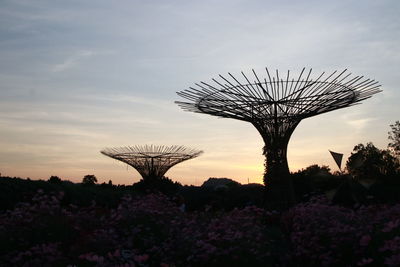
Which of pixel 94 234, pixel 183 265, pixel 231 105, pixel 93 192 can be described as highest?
pixel 231 105

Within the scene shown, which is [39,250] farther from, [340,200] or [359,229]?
[340,200]

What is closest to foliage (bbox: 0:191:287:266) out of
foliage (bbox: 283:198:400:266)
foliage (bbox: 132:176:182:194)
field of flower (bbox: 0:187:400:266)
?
field of flower (bbox: 0:187:400:266)

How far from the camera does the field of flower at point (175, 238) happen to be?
341 inches

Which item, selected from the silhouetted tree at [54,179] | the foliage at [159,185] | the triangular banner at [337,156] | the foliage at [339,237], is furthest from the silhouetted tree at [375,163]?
the foliage at [339,237]

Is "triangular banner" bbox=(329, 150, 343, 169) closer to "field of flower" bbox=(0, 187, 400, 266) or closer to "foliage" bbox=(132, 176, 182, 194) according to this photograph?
"field of flower" bbox=(0, 187, 400, 266)

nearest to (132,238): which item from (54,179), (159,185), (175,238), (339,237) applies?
(175,238)

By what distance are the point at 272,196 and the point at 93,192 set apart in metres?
10.1

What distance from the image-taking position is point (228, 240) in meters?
9.16

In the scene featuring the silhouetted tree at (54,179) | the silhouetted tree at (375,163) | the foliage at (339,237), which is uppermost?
the silhouetted tree at (375,163)

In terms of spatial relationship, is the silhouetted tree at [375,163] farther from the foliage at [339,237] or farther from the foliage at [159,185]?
the foliage at [339,237]

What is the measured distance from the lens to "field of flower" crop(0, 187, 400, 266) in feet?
28.5

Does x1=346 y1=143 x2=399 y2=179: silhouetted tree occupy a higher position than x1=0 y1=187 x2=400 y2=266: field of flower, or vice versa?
x1=346 y1=143 x2=399 y2=179: silhouetted tree

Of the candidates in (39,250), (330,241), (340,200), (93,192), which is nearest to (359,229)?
(330,241)

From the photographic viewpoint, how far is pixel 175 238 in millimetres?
9461
